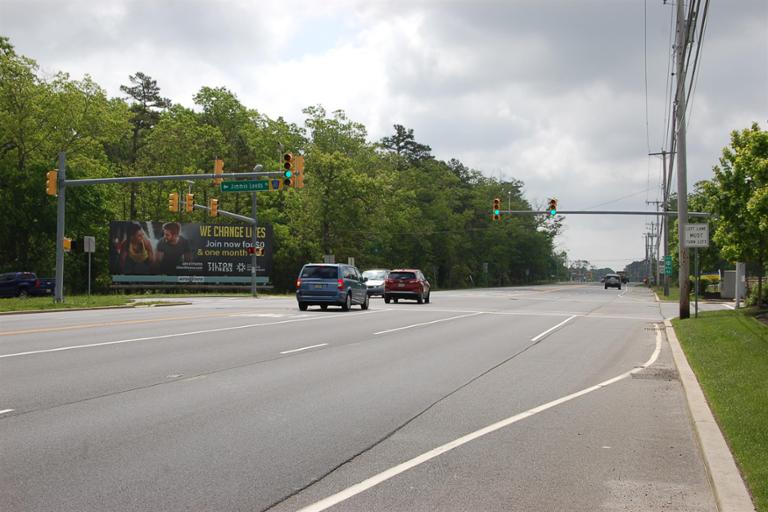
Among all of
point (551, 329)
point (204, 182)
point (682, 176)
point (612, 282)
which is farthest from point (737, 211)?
point (612, 282)

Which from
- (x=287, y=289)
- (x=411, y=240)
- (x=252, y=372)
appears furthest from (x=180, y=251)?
(x=252, y=372)

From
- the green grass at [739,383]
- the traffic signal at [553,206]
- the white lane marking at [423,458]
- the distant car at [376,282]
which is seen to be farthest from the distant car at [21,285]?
the white lane marking at [423,458]

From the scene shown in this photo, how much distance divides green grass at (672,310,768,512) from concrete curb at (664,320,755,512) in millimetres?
68

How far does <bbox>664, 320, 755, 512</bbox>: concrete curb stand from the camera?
5109 millimetres

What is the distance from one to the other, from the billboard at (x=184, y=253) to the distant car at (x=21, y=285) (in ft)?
24.8

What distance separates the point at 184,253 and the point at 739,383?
48.6 metres

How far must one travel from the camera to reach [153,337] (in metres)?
16.1

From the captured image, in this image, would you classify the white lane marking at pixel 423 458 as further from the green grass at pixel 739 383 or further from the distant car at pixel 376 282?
the distant car at pixel 376 282

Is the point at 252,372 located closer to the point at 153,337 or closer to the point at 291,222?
the point at 153,337

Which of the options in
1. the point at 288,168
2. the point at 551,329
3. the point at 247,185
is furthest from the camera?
the point at 247,185

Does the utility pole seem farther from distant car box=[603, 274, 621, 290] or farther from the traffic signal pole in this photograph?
distant car box=[603, 274, 621, 290]

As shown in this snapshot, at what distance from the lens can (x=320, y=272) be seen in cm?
2823

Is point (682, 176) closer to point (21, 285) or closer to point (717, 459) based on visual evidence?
point (717, 459)

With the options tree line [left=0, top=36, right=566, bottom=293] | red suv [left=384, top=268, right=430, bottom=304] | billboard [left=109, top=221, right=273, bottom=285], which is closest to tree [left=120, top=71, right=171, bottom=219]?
tree line [left=0, top=36, right=566, bottom=293]
